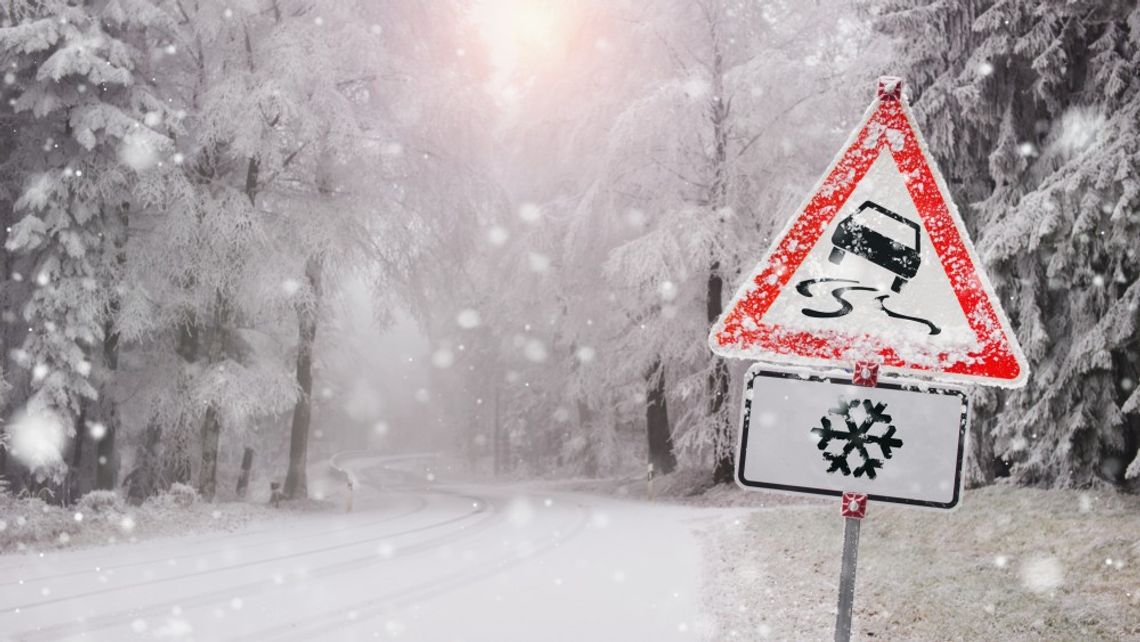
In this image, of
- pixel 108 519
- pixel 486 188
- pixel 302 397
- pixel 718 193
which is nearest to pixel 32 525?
pixel 108 519

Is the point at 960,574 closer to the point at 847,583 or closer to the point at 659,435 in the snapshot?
the point at 847,583

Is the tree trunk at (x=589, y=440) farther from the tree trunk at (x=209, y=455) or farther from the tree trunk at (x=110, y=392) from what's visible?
the tree trunk at (x=110, y=392)

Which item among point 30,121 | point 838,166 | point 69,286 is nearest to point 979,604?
point 838,166

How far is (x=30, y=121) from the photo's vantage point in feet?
50.4

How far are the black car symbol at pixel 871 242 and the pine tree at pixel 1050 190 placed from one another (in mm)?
7844

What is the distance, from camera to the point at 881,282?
2736mm

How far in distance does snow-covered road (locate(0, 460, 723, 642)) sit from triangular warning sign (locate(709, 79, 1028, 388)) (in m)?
4.74

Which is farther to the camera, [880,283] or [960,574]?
[960,574]

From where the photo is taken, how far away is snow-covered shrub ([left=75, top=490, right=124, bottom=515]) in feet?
44.7

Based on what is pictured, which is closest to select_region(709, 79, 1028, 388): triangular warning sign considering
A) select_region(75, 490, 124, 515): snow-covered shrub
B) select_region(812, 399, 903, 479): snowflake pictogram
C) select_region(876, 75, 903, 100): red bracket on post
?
select_region(876, 75, 903, 100): red bracket on post

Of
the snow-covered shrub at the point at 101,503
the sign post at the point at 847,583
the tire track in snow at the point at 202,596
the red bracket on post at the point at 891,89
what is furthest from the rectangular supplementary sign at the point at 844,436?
the snow-covered shrub at the point at 101,503

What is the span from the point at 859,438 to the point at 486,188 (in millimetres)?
17571

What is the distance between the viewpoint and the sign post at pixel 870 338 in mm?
2621

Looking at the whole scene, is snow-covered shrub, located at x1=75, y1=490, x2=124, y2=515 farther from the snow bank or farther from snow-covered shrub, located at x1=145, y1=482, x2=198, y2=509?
snow-covered shrub, located at x1=145, y1=482, x2=198, y2=509
